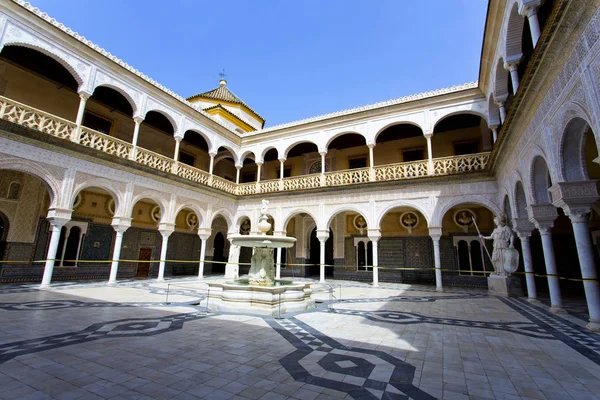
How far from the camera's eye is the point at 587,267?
486 cm

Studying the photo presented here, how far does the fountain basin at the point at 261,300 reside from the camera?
18.4 feet

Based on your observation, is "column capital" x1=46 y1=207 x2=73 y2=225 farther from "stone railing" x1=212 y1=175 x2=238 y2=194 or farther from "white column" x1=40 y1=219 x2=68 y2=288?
"stone railing" x1=212 y1=175 x2=238 y2=194

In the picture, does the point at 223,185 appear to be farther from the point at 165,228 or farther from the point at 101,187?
the point at 101,187

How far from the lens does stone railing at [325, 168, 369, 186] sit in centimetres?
1263

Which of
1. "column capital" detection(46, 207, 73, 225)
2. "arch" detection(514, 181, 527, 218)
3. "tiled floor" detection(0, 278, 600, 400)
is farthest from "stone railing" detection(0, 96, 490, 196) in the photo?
"tiled floor" detection(0, 278, 600, 400)

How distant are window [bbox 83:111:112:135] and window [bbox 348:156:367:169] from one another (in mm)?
11213

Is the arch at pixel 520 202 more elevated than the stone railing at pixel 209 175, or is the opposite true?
the stone railing at pixel 209 175

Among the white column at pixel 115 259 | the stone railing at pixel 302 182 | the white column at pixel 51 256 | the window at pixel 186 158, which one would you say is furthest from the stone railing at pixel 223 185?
the white column at pixel 51 256

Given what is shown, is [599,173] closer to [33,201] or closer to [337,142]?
[337,142]

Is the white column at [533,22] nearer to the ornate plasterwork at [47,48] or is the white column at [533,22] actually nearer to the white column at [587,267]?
the white column at [587,267]


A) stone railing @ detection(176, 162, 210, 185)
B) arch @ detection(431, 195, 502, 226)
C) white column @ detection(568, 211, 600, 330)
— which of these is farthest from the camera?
stone railing @ detection(176, 162, 210, 185)

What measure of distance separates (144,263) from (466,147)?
15.5m

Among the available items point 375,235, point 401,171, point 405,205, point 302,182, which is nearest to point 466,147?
point 401,171

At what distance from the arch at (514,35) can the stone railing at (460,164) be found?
4136 millimetres
